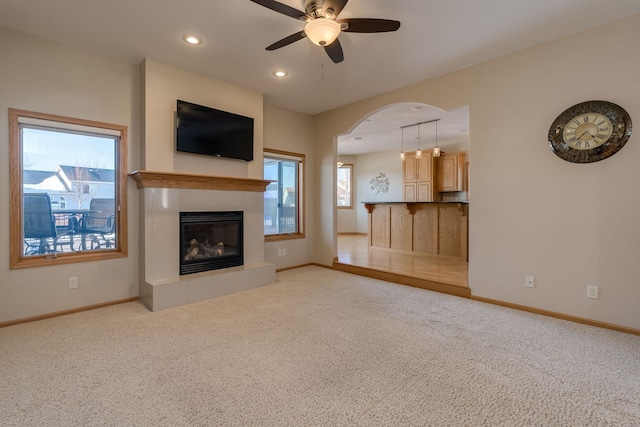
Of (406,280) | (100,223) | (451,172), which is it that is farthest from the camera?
(451,172)

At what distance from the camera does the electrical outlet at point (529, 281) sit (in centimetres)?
314

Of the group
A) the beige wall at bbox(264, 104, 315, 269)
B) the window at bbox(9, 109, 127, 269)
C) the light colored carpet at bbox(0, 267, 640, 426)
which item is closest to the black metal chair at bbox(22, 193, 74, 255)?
the window at bbox(9, 109, 127, 269)

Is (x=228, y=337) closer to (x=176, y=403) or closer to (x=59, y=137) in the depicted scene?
(x=176, y=403)

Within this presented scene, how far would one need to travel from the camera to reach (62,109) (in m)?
3.08

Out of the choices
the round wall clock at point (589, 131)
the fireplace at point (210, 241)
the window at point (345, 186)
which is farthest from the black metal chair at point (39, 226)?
the window at point (345, 186)

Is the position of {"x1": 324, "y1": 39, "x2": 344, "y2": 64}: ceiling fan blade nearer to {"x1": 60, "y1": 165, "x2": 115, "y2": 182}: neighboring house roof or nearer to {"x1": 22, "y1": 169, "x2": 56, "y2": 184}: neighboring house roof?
{"x1": 60, "y1": 165, "x2": 115, "y2": 182}: neighboring house roof

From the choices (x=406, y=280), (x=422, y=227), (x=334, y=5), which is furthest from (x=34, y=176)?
(x=422, y=227)

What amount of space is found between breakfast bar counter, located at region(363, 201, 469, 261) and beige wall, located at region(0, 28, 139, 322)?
15.4 ft

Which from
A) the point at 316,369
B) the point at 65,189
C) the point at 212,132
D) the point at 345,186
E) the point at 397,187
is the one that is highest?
the point at 212,132

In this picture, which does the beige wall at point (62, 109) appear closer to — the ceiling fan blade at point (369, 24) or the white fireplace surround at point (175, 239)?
the white fireplace surround at point (175, 239)

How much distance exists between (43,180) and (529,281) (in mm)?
5226

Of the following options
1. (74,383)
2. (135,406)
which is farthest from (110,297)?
(135,406)

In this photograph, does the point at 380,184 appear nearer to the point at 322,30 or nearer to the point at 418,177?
the point at 418,177

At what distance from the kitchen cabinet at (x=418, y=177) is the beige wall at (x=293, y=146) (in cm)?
401
